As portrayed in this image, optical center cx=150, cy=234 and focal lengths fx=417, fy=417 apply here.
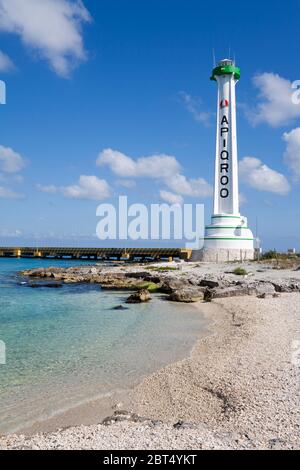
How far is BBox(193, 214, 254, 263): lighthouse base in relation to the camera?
158ft

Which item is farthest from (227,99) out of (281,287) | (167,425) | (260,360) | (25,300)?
(167,425)

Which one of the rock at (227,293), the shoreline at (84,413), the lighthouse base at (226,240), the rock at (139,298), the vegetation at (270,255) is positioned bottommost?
the shoreline at (84,413)

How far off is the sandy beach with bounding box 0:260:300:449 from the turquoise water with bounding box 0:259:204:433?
720 mm

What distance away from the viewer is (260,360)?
10.3 meters

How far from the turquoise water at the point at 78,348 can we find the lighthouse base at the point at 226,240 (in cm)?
2556

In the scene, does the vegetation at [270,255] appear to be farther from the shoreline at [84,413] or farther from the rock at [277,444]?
the rock at [277,444]

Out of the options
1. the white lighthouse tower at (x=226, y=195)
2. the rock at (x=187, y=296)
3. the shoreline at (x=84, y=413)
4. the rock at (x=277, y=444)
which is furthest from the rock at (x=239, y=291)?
the white lighthouse tower at (x=226, y=195)

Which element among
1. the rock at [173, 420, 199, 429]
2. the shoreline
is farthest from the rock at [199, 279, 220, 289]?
the rock at [173, 420, 199, 429]

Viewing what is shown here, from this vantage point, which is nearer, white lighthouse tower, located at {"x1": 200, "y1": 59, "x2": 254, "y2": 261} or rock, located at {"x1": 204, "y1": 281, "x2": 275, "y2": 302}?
rock, located at {"x1": 204, "y1": 281, "x2": 275, "y2": 302}

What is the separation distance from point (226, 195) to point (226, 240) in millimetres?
5490

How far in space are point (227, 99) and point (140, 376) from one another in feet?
148

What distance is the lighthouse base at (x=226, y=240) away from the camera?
48.1 metres

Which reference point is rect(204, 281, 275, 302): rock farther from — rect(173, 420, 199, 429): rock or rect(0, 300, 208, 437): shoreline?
rect(173, 420, 199, 429): rock
